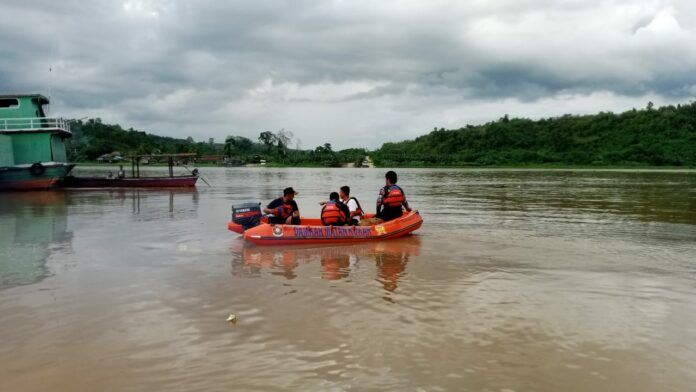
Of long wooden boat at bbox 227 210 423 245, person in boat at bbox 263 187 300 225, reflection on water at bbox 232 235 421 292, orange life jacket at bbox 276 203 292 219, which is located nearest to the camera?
reflection on water at bbox 232 235 421 292

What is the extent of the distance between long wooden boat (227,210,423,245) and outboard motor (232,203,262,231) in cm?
21

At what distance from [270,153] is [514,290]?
107888mm

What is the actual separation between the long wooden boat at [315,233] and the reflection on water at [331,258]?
A: 5.9 inches

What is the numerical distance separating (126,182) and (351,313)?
100ft

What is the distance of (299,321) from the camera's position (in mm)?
6238

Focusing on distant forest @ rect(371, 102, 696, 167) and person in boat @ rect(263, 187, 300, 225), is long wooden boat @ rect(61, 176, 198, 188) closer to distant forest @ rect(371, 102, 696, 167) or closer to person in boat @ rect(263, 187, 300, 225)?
person in boat @ rect(263, 187, 300, 225)

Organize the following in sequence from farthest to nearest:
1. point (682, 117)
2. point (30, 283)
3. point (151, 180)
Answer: point (682, 117), point (151, 180), point (30, 283)

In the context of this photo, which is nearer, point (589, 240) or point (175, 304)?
point (175, 304)

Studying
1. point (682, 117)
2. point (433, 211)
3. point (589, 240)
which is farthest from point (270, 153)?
point (589, 240)

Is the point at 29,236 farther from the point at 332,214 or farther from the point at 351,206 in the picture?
the point at 351,206

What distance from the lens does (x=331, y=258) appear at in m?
10.3

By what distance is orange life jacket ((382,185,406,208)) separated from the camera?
1277 centimetres

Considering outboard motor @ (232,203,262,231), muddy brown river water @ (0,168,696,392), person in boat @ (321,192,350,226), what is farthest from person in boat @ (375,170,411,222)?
outboard motor @ (232,203,262,231)

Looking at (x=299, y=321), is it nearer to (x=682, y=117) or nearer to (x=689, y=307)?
(x=689, y=307)
